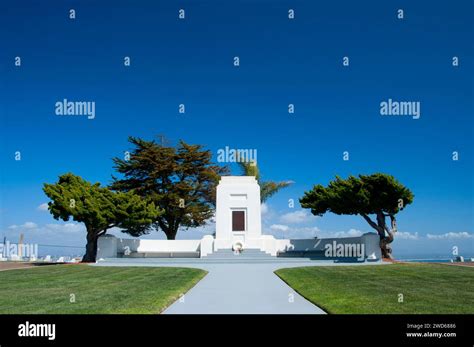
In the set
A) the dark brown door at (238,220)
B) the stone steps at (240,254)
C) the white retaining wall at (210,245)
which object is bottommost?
the stone steps at (240,254)

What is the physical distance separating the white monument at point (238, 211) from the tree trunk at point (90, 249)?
885 cm

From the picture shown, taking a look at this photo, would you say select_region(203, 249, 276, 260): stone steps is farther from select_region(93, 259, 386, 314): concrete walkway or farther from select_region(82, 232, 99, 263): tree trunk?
select_region(93, 259, 386, 314): concrete walkway

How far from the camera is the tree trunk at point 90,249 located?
25469 millimetres

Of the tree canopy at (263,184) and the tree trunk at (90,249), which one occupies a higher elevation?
the tree canopy at (263,184)

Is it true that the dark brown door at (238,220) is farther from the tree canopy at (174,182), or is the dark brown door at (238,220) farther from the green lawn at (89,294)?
the green lawn at (89,294)

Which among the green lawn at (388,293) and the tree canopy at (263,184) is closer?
the green lawn at (388,293)

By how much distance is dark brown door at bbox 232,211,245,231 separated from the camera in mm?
30797

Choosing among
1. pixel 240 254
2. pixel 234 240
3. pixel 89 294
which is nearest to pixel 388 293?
pixel 89 294

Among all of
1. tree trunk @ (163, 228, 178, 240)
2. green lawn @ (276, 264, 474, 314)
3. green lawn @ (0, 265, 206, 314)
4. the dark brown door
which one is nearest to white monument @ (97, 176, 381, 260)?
the dark brown door

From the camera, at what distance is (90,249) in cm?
2559

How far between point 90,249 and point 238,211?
11.0 metres

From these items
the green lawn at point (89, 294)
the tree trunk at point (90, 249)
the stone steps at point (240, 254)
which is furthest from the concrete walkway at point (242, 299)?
the tree trunk at point (90, 249)

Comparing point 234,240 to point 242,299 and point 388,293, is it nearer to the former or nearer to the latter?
point 388,293
